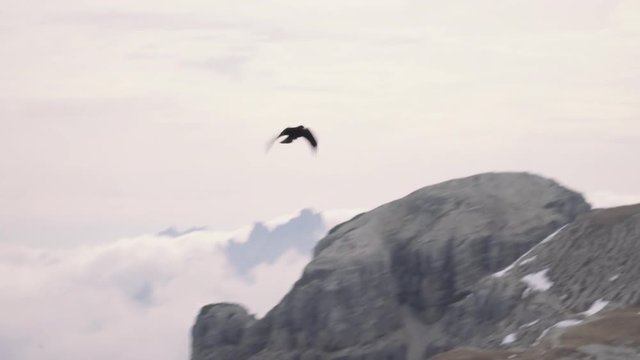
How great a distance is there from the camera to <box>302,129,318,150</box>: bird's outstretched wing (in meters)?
62.6

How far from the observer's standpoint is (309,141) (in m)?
62.9

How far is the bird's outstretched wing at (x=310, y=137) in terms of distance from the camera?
6261 cm

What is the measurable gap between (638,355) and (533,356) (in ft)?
32.0

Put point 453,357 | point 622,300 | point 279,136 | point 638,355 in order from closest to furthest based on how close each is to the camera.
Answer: point 279,136 → point 638,355 → point 453,357 → point 622,300

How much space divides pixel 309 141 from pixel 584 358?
7600 cm

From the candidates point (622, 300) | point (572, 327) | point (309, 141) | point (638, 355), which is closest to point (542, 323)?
point (622, 300)

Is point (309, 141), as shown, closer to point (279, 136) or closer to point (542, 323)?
point (279, 136)

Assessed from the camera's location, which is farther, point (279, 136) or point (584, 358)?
point (584, 358)

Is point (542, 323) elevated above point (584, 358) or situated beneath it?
elevated above

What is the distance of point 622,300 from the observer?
193 metres

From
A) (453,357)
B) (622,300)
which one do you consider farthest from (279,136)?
(622,300)

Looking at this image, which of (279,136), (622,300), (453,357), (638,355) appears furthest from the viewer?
(622,300)

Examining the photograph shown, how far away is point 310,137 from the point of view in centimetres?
6341

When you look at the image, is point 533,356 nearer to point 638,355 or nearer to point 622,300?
point 638,355
